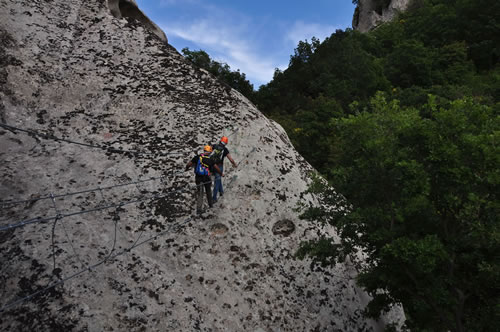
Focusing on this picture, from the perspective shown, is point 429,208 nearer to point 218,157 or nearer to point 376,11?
point 218,157

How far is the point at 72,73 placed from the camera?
1051 centimetres

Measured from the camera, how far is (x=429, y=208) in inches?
251

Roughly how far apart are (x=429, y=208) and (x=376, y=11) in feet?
269

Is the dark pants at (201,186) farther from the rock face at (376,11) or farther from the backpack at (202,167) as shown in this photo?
the rock face at (376,11)

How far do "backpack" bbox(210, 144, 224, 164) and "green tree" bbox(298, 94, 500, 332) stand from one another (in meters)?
2.71

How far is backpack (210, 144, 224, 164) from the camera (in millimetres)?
8069

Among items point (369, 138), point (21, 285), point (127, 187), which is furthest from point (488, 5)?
point (21, 285)

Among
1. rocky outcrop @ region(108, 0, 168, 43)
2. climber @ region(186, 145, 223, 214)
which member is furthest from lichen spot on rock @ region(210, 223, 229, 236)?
rocky outcrop @ region(108, 0, 168, 43)

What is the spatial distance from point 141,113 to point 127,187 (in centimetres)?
296

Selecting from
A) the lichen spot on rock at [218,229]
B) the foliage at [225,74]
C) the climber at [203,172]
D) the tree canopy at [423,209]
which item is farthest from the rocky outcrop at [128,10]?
the foliage at [225,74]

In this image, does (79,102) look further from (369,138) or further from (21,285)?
(369,138)

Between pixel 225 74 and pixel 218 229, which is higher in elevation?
pixel 225 74

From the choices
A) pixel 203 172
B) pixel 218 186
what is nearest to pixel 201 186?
pixel 203 172

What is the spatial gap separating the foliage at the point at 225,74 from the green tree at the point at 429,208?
29.1m
